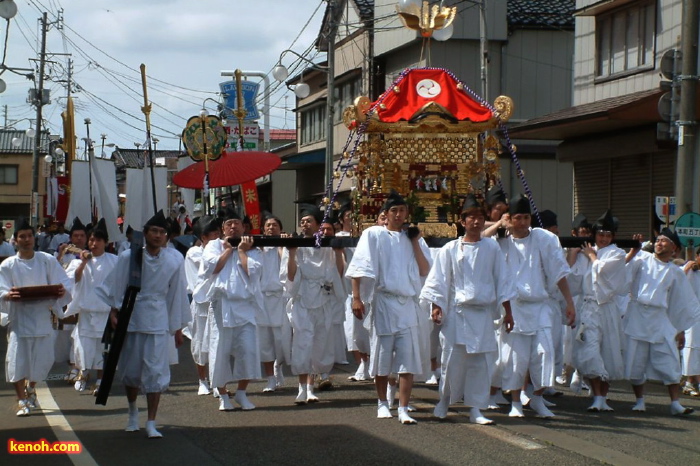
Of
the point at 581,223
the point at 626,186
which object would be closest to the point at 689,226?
the point at 581,223

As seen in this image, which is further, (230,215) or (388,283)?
(230,215)

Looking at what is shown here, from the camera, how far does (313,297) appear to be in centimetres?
1020

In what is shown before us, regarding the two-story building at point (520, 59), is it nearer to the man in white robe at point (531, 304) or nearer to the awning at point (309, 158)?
the awning at point (309, 158)

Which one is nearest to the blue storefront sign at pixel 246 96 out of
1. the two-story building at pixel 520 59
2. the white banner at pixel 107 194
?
the two-story building at pixel 520 59

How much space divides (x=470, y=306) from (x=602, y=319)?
2051mm

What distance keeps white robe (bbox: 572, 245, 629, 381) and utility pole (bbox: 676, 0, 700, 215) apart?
12.0ft

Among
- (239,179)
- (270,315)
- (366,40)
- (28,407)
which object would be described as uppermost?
(366,40)

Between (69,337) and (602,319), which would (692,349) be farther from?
(69,337)

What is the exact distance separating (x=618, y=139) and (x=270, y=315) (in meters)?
10.9

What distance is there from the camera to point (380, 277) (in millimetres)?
8906

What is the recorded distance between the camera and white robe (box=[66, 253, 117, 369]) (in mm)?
10836

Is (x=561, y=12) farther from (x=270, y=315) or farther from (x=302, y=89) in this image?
(x=270, y=315)

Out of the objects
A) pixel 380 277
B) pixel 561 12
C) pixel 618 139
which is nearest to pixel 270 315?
pixel 380 277

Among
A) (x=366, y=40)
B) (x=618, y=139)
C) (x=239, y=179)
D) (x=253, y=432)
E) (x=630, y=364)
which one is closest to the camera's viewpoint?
(x=253, y=432)
